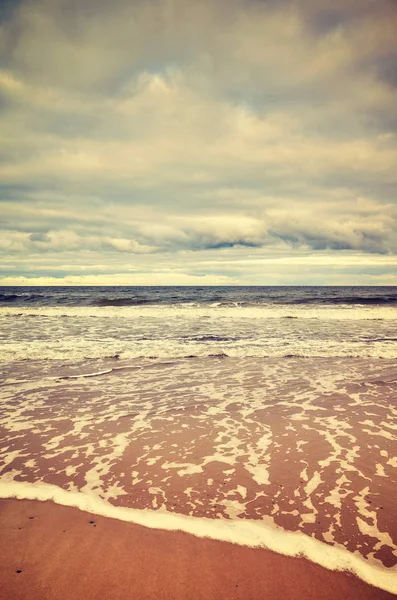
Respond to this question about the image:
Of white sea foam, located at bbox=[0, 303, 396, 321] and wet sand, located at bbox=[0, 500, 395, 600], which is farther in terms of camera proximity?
white sea foam, located at bbox=[0, 303, 396, 321]

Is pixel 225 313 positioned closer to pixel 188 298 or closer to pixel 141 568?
pixel 188 298

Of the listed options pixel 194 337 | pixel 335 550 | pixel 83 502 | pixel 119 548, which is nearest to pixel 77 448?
pixel 83 502

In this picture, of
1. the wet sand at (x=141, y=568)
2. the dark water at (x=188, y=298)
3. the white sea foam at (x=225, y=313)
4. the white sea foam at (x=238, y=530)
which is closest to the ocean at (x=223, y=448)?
the white sea foam at (x=238, y=530)

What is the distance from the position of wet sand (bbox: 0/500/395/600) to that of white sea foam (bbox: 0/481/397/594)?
82 millimetres

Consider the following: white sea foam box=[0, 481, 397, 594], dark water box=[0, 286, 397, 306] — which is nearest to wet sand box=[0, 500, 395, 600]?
white sea foam box=[0, 481, 397, 594]

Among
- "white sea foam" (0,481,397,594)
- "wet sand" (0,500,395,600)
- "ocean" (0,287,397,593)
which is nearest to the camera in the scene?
"wet sand" (0,500,395,600)

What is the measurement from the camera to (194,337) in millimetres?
18016

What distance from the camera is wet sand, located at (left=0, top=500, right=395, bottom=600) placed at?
9.70 ft

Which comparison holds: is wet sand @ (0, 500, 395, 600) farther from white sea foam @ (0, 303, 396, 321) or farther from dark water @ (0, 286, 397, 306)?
dark water @ (0, 286, 397, 306)

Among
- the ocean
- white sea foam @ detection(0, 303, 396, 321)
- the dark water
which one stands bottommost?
white sea foam @ detection(0, 303, 396, 321)

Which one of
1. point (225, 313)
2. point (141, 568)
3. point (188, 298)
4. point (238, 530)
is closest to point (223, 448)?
point (238, 530)

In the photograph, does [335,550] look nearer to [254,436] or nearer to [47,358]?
[254,436]

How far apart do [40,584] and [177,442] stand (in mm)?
3026

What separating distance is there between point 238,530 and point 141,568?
1038mm
